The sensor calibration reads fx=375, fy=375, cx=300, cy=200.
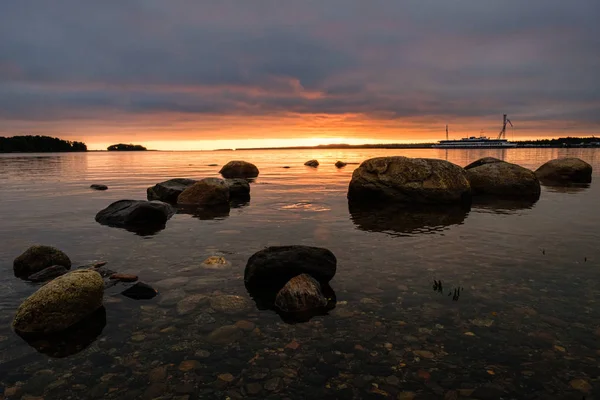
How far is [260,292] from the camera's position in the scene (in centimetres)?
762

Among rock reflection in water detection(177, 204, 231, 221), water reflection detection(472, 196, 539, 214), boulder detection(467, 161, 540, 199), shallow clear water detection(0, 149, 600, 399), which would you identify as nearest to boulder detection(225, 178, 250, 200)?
rock reflection in water detection(177, 204, 231, 221)

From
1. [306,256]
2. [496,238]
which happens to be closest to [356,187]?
[496,238]

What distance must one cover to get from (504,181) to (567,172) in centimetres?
1244

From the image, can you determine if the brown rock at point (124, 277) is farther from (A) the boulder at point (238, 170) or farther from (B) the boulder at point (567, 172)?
(A) the boulder at point (238, 170)

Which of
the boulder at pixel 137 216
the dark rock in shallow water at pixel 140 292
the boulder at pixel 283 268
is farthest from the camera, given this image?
the boulder at pixel 137 216

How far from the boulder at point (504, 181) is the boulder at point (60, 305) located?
22265 millimetres

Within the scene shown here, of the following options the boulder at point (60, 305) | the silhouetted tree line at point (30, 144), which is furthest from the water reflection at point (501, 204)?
the silhouetted tree line at point (30, 144)

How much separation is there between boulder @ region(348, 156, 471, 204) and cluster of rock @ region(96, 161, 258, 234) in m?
6.93

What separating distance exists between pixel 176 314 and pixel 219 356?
1.67m

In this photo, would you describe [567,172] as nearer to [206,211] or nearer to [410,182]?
[410,182]

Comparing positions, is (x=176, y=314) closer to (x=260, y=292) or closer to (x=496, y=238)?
(x=260, y=292)

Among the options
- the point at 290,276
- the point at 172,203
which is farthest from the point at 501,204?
the point at 172,203

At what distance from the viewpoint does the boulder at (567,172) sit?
30500 millimetres

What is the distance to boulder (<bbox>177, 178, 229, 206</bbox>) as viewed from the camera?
2006cm
